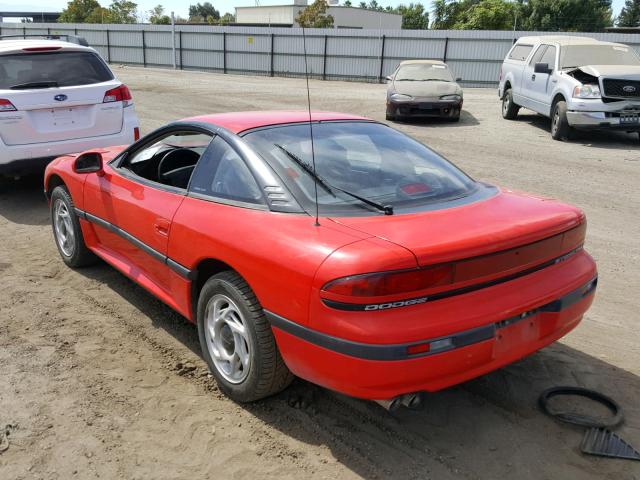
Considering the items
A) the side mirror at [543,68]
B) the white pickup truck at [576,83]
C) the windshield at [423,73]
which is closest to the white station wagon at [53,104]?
the white pickup truck at [576,83]

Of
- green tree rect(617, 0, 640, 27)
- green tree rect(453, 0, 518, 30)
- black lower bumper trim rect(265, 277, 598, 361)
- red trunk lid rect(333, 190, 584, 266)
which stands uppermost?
green tree rect(617, 0, 640, 27)

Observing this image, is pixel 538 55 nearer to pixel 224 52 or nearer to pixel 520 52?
pixel 520 52

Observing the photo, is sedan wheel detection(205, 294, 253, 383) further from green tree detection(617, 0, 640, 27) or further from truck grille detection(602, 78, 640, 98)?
green tree detection(617, 0, 640, 27)

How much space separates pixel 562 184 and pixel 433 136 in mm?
4480

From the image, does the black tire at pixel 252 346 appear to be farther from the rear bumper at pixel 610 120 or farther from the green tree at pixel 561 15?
the green tree at pixel 561 15

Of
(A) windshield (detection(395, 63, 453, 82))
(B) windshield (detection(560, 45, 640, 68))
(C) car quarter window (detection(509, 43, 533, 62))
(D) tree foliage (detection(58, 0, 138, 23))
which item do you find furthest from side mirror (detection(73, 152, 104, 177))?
(D) tree foliage (detection(58, 0, 138, 23))

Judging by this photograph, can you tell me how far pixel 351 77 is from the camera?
2989 centimetres

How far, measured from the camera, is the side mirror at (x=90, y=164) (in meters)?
4.44

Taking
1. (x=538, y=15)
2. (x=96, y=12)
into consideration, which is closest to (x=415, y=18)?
(x=538, y=15)

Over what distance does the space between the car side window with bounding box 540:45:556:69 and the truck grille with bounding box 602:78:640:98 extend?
173 centimetres

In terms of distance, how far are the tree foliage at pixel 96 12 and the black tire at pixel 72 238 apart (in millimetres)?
70764

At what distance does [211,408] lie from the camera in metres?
3.21

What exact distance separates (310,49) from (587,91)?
21.1 meters

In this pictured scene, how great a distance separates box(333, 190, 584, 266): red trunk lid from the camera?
2.61 metres
